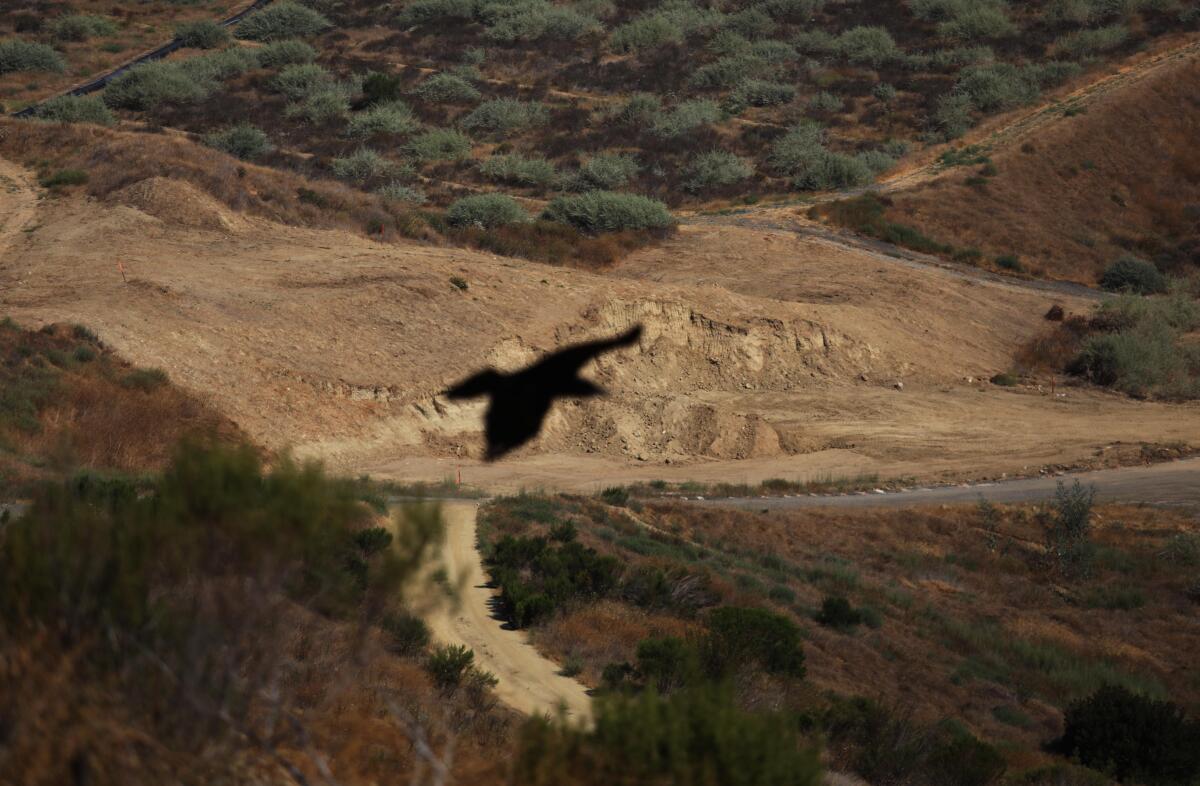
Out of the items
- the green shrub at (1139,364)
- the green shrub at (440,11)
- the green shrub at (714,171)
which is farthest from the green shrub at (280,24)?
the green shrub at (1139,364)

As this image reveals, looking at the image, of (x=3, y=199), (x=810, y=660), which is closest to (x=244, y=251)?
(x=3, y=199)

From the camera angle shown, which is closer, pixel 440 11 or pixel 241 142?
pixel 241 142

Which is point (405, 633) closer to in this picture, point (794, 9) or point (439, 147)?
point (439, 147)

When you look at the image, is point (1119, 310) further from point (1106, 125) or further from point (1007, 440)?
point (1106, 125)

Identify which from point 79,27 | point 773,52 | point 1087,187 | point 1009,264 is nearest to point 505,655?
point 1009,264

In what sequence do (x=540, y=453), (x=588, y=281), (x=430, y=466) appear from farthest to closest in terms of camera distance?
(x=588, y=281) < (x=540, y=453) < (x=430, y=466)

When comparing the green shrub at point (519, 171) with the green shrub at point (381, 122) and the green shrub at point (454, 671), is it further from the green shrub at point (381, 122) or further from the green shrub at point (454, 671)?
the green shrub at point (454, 671)
